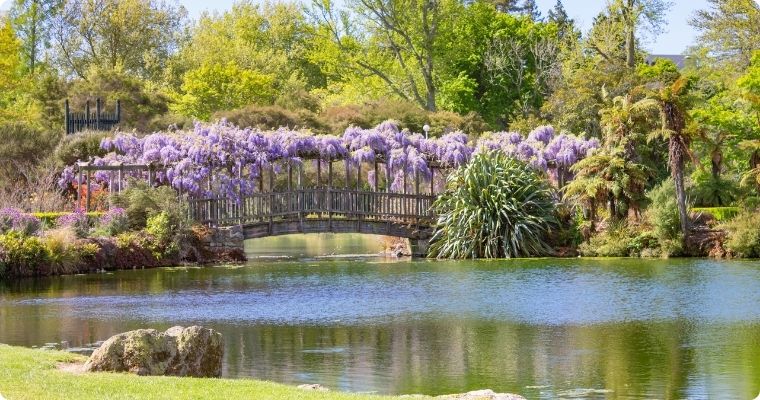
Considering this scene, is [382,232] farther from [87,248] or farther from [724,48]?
[724,48]

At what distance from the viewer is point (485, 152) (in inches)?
1388

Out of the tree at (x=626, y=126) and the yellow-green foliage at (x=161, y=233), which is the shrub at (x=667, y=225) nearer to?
the tree at (x=626, y=126)

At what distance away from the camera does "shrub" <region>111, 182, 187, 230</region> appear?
107 feet

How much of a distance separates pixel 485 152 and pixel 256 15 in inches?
1502

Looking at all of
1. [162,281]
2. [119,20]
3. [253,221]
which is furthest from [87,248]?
[119,20]

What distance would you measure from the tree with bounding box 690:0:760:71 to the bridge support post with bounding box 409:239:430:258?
55.7 feet

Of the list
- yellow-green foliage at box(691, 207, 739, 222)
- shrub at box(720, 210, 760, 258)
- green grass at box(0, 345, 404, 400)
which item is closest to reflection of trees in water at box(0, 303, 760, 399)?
green grass at box(0, 345, 404, 400)

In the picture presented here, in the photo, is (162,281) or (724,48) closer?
(162,281)

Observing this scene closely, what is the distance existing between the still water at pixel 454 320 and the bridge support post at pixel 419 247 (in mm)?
5263

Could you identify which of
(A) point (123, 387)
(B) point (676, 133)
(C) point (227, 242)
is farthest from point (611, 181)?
(A) point (123, 387)

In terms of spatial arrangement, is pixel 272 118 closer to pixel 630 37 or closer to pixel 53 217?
pixel 630 37

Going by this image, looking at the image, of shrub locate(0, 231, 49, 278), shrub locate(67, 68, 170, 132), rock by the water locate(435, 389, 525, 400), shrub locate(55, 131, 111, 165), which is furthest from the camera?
shrub locate(67, 68, 170, 132)

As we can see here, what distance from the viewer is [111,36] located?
64250 mm

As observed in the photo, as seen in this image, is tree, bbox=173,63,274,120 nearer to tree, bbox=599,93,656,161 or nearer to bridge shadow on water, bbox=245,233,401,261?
bridge shadow on water, bbox=245,233,401,261
